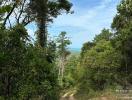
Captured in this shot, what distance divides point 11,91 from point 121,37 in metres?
37.6

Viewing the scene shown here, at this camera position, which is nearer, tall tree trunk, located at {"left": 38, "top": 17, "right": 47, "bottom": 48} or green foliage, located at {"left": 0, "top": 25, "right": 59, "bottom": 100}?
green foliage, located at {"left": 0, "top": 25, "right": 59, "bottom": 100}

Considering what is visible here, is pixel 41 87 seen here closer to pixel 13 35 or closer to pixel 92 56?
pixel 13 35

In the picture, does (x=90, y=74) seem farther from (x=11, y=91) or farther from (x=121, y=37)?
(x=11, y=91)

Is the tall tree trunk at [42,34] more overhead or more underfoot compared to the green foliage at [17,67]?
more overhead

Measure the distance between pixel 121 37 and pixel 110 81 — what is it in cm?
605

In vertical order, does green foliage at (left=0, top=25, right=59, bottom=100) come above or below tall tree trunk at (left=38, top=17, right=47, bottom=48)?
below

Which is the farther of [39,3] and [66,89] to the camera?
[66,89]

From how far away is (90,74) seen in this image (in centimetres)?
5959

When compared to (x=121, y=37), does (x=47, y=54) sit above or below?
below

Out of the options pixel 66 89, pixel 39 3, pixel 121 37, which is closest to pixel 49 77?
pixel 39 3

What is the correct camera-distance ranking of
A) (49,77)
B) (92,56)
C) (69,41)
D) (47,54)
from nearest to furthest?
(49,77), (47,54), (92,56), (69,41)

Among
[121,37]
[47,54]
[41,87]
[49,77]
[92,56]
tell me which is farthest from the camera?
[92,56]

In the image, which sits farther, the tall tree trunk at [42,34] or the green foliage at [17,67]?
the tall tree trunk at [42,34]

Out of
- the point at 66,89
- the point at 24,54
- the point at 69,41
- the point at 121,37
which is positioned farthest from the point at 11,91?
the point at 69,41
